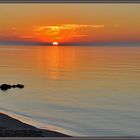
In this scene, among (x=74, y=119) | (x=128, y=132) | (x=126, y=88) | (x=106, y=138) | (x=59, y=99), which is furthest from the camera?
(x=126, y=88)

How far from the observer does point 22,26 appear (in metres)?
4.05

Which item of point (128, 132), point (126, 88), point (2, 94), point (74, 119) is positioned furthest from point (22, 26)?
point (126, 88)

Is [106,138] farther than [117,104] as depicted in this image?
No

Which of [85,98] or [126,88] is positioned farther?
[126,88]

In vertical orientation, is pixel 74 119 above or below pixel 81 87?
below

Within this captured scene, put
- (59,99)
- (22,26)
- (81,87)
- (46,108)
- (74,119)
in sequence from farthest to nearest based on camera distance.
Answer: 1. (81,87)
2. (59,99)
3. (46,108)
4. (74,119)
5. (22,26)

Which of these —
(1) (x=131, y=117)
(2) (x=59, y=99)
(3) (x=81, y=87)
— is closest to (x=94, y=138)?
(1) (x=131, y=117)

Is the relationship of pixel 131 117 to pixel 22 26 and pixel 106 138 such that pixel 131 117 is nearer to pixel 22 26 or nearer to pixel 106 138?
pixel 22 26

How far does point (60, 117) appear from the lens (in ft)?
49.5

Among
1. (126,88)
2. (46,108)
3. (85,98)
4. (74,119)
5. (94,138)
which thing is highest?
(126,88)

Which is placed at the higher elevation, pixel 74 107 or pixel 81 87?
pixel 81 87

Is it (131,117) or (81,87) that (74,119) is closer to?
(131,117)

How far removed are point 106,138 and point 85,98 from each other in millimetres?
20880

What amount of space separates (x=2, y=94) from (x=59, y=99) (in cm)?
403
